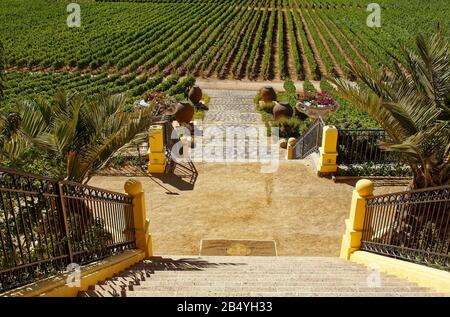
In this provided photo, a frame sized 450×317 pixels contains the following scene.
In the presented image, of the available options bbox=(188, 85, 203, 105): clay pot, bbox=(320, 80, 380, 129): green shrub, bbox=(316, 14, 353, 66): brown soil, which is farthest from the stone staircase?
bbox=(316, 14, 353, 66): brown soil

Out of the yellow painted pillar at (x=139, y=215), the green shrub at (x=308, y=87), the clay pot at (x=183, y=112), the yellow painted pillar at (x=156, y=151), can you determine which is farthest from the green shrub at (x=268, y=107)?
the yellow painted pillar at (x=139, y=215)

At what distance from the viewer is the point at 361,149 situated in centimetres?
1172

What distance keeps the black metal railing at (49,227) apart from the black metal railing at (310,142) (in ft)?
22.7

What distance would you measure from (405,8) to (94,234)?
61238 mm

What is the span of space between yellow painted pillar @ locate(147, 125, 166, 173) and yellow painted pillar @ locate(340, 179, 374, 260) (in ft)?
18.0

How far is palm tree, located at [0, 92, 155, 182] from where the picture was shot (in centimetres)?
655

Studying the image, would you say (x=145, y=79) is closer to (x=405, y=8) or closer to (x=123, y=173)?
(x=123, y=173)

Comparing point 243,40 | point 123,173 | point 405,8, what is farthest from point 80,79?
point 405,8

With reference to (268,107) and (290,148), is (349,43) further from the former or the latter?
(290,148)

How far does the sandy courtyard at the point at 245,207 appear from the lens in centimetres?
917

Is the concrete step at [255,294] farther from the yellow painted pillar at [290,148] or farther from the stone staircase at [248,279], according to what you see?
the yellow painted pillar at [290,148]

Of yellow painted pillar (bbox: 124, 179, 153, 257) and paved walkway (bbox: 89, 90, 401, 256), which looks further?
paved walkway (bbox: 89, 90, 401, 256)

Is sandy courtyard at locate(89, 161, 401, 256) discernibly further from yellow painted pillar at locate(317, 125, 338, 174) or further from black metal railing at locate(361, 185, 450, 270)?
black metal railing at locate(361, 185, 450, 270)

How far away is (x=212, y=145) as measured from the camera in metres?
15.3
